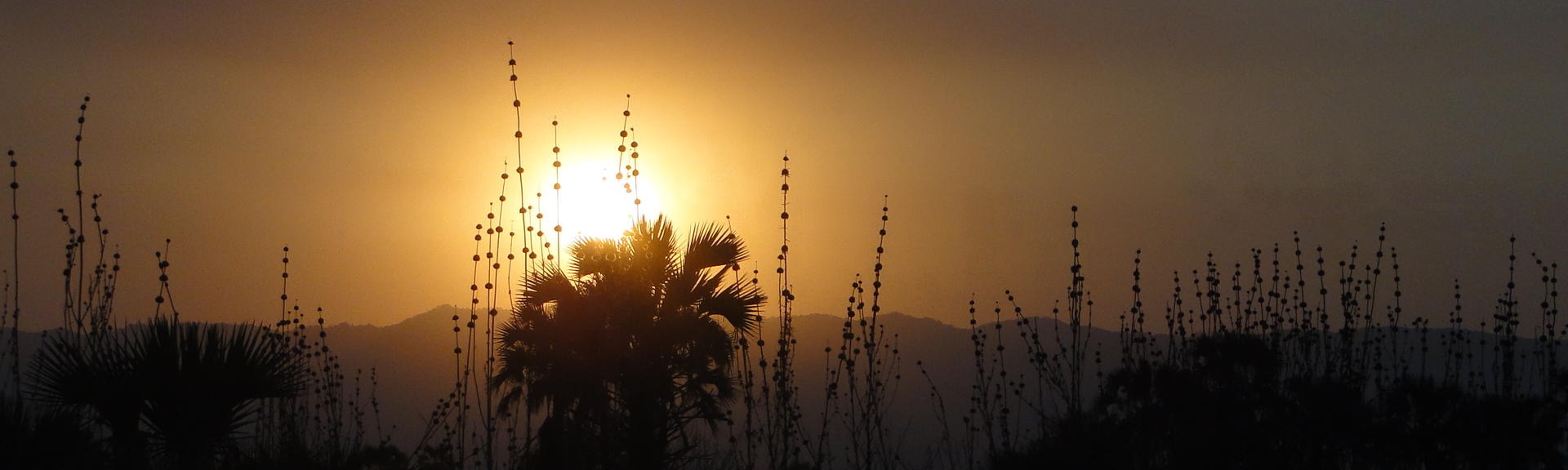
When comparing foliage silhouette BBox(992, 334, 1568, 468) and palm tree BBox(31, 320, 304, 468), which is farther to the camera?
palm tree BBox(31, 320, 304, 468)

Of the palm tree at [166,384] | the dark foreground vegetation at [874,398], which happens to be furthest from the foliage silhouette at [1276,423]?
the palm tree at [166,384]

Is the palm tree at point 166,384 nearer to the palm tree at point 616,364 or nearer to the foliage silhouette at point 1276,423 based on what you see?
the palm tree at point 616,364

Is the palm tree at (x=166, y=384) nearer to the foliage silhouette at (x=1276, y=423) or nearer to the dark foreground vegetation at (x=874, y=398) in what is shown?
the dark foreground vegetation at (x=874, y=398)

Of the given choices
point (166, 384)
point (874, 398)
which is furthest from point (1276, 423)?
point (166, 384)

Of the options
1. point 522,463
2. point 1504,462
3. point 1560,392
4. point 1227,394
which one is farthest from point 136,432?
point 1560,392

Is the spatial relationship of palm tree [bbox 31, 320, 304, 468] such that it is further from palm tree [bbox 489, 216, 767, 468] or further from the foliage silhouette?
the foliage silhouette

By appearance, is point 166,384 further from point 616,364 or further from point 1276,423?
point 1276,423

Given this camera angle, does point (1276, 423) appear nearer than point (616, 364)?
Yes

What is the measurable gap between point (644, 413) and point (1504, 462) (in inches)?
302

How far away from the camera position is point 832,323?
20.2 meters

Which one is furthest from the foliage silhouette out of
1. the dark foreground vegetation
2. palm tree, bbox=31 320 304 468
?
palm tree, bbox=31 320 304 468

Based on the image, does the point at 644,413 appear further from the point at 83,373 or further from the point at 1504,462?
the point at 1504,462

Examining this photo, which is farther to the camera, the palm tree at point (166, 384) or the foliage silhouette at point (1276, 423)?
the palm tree at point (166, 384)

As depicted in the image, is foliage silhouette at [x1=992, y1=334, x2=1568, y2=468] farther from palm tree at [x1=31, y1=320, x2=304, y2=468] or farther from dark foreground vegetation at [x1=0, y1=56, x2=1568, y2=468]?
palm tree at [x1=31, y1=320, x2=304, y2=468]
